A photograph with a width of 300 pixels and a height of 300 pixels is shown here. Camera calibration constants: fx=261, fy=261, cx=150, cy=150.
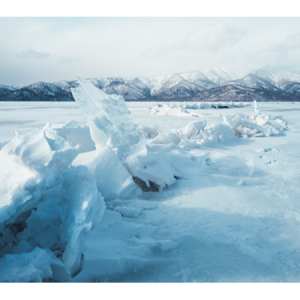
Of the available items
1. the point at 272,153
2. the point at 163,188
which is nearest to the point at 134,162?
the point at 163,188

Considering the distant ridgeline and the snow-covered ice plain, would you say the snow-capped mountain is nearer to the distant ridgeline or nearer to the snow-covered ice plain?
the distant ridgeline

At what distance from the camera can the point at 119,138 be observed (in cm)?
306

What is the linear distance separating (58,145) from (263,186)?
2.14 m

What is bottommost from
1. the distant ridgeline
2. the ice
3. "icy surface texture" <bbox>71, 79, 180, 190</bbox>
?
the distant ridgeline

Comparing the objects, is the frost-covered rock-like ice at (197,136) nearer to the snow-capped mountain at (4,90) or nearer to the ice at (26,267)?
the ice at (26,267)

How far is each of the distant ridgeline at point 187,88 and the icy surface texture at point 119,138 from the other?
51.3m

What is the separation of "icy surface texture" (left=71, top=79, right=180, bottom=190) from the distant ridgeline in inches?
2021

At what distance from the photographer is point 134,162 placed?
2.81 meters

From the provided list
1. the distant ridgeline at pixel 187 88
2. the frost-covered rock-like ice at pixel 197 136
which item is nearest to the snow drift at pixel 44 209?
the frost-covered rock-like ice at pixel 197 136

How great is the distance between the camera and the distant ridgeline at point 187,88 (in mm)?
56719

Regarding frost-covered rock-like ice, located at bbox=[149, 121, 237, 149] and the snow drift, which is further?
frost-covered rock-like ice, located at bbox=[149, 121, 237, 149]

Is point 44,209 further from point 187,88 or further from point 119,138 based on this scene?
point 187,88

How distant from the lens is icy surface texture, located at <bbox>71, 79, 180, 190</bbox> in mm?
2754

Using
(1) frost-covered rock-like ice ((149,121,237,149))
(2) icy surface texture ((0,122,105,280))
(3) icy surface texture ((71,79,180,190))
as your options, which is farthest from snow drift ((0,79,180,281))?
(1) frost-covered rock-like ice ((149,121,237,149))
